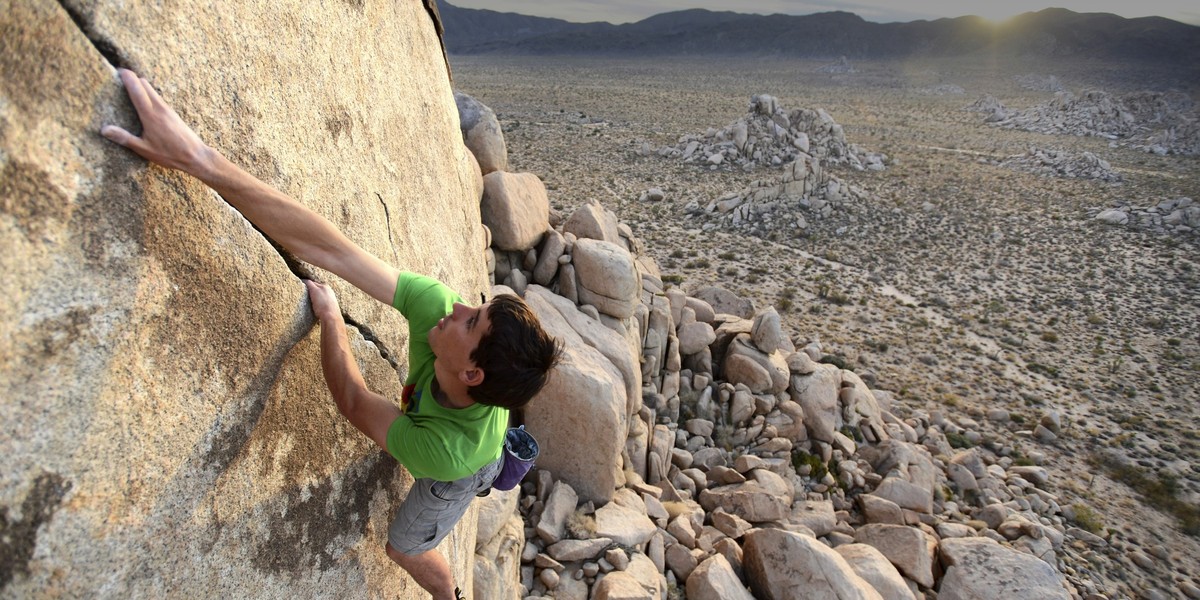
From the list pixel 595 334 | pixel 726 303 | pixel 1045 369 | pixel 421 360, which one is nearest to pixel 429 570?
pixel 421 360

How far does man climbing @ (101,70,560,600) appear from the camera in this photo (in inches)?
96.9

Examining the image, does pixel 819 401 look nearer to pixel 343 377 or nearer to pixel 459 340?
pixel 459 340

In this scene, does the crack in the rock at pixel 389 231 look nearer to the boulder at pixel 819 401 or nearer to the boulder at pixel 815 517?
the boulder at pixel 815 517

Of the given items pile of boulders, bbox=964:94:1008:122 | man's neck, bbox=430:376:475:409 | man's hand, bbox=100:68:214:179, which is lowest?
pile of boulders, bbox=964:94:1008:122

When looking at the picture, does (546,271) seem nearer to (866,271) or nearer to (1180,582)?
(1180,582)

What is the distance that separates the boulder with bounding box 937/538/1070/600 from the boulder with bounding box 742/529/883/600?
157cm

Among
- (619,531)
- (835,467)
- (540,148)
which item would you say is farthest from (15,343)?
(540,148)

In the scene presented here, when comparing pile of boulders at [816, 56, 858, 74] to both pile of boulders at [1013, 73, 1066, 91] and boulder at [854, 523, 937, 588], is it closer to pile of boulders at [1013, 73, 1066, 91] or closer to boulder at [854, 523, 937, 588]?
pile of boulders at [1013, 73, 1066, 91]

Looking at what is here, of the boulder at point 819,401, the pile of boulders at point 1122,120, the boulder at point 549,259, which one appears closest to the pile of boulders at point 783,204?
the boulder at point 819,401

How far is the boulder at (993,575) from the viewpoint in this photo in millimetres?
7820

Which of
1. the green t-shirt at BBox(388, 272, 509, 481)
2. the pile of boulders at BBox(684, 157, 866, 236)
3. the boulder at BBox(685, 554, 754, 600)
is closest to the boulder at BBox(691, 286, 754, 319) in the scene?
the boulder at BBox(685, 554, 754, 600)

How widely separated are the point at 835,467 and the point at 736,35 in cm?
17732

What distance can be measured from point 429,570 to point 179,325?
1.90m

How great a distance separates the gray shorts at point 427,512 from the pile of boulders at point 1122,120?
187 feet
